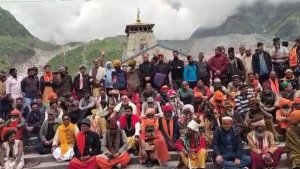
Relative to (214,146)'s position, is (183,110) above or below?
above

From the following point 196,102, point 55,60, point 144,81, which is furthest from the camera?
point 55,60

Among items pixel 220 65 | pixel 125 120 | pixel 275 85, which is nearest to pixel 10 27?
pixel 220 65

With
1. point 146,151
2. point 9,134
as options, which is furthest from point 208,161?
point 9,134

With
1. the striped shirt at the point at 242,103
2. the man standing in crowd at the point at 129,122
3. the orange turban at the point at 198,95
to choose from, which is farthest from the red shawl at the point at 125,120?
the striped shirt at the point at 242,103

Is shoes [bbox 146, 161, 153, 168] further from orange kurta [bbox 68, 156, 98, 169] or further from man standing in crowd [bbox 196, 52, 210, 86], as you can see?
man standing in crowd [bbox 196, 52, 210, 86]

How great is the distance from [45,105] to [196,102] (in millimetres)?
3988

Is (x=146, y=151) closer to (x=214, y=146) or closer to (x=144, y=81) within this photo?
(x=214, y=146)

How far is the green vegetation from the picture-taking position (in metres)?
130

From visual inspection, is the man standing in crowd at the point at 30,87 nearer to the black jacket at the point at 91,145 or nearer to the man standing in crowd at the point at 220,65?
the black jacket at the point at 91,145

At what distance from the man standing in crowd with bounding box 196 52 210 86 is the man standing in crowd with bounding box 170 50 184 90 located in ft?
1.65

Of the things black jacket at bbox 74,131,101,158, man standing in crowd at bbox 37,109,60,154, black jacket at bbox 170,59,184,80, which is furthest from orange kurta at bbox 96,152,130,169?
black jacket at bbox 170,59,184,80

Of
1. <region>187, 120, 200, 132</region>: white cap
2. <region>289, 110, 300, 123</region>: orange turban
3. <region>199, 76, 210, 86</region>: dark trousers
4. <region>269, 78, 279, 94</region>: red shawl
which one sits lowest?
<region>187, 120, 200, 132</region>: white cap

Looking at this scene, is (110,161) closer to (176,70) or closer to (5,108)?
(5,108)

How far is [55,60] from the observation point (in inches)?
5463
